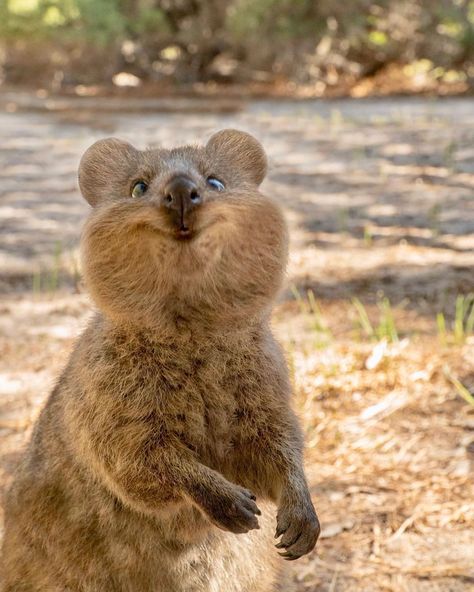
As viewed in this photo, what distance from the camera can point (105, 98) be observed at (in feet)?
56.4

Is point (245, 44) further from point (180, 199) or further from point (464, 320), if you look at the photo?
point (180, 199)

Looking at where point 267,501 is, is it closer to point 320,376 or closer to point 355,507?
point 355,507

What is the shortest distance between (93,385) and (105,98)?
15.3 meters

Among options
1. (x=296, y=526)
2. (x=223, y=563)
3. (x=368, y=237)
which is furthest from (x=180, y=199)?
(x=368, y=237)

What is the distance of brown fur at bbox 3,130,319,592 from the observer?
2414 mm

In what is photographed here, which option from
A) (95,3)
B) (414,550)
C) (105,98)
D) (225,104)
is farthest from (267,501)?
(95,3)

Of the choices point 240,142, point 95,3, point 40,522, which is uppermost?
point 240,142

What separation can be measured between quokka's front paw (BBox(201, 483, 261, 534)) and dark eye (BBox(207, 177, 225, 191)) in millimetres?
854

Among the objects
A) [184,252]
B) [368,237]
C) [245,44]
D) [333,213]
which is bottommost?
[245,44]

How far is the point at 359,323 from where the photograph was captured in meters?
5.38

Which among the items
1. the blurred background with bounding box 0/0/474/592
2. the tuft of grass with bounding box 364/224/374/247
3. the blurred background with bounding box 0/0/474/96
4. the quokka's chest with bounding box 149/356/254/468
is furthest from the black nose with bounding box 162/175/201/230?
the blurred background with bounding box 0/0/474/96

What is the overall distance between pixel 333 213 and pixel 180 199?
226 inches

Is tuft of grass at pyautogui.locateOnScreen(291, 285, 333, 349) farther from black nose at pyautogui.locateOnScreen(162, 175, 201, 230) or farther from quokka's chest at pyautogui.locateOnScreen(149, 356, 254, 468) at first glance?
black nose at pyautogui.locateOnScreen(162, 175, 201, 230)

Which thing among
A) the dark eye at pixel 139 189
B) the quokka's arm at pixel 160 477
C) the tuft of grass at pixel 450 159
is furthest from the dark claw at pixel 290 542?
the tuft of grass at pixel 450 159
